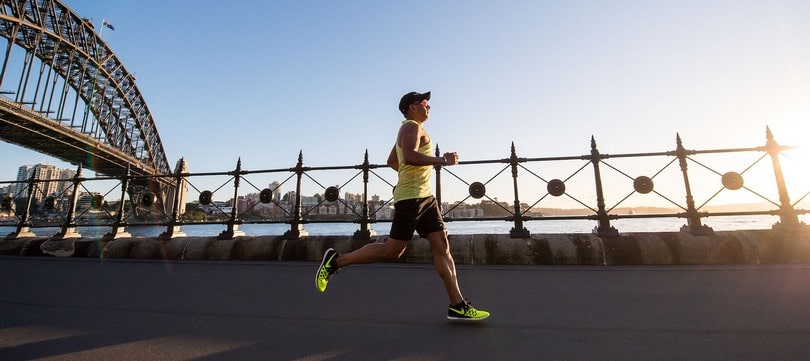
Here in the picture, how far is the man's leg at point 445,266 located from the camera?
2.34m

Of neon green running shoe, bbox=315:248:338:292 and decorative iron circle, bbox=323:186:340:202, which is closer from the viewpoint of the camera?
neon green running shoe, bbox=315:248:338:292

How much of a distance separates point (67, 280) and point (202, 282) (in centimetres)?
170

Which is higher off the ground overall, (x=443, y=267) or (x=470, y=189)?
(x=470, y=189)

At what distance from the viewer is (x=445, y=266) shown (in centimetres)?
240

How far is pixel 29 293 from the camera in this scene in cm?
322

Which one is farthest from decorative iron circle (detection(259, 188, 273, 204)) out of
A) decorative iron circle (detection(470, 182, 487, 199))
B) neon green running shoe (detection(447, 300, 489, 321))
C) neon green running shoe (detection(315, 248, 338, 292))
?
neon green running shoe (detection(447, 300, 489, 321))

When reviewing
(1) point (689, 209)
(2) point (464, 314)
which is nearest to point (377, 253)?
(2) point (464, 314)

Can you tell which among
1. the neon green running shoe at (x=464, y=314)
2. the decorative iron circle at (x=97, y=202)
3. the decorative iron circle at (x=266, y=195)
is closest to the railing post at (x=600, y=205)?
the neon green running shoe at (x=464, y=314)

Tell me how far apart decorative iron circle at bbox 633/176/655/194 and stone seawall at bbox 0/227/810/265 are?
105 cm

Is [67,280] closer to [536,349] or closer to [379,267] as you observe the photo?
[379,267]

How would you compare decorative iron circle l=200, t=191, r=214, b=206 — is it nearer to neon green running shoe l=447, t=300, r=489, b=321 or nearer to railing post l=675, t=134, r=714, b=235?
neon green running shoe l=447, t=300, r=489, b=321

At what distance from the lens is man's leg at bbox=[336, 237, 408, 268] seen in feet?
8.27

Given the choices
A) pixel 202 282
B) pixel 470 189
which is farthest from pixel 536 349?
pixel 470 189

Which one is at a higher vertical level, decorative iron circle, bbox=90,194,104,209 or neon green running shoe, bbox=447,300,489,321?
decorative iron circle, bbox=90,194,104,209
